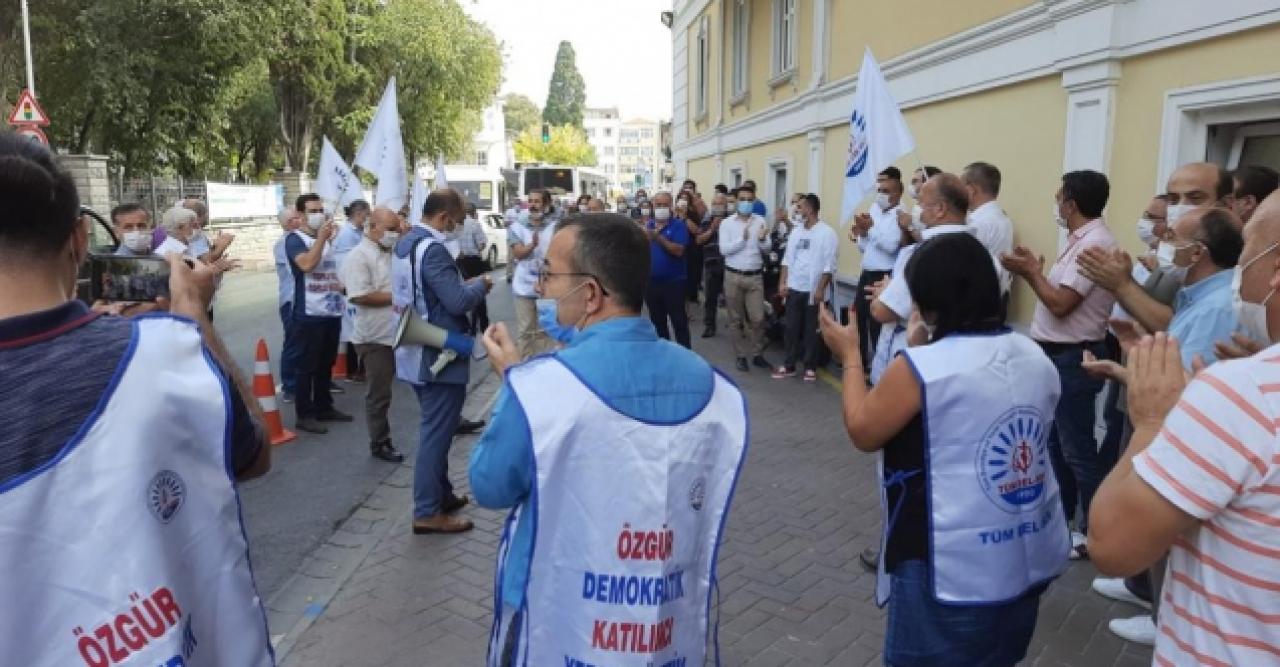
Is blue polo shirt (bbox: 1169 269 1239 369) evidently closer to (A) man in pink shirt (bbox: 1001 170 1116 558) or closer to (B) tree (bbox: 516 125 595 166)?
(A) man in pink shirt (bbox: 1001 170 1116 558)

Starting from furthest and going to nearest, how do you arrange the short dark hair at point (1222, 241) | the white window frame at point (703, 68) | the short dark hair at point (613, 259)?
1. the white window frame at point (703, 68)
2. the short dark hair at point (1222, 241)
3. the short dark hair at point (613, 259)

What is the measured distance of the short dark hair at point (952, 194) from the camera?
447 cm

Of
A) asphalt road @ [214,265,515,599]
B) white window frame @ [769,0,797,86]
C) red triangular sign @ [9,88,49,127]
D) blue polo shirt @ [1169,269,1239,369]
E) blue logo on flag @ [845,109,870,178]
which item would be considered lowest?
asphalt road @ [214,265,515,599]

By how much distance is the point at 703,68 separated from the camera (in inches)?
844

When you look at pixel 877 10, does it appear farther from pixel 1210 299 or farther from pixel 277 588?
pixel 277 588

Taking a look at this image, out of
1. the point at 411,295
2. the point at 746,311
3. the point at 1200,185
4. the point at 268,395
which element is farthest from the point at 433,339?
the point at 746,311

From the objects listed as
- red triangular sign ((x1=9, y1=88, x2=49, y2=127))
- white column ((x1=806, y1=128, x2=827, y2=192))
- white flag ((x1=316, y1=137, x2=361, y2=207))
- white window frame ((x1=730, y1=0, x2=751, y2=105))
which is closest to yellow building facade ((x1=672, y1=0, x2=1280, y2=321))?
white column ((x1=806, y1=128, x2=827, y2=192))

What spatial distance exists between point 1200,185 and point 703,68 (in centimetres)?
1837

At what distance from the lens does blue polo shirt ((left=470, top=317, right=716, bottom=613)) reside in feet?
6.35

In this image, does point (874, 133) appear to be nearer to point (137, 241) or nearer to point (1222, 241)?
point (1222, 241)

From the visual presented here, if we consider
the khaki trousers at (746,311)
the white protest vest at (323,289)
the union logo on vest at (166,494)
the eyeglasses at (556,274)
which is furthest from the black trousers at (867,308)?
the union logo on vest at (166,494)

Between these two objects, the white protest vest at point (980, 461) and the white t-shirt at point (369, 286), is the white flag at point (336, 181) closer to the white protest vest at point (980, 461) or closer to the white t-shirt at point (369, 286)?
the white t-shirt at point (369, 286)

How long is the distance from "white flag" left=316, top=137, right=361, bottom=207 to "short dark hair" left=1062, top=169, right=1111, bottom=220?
7416mm

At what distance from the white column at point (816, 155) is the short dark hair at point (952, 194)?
8.15 metres
